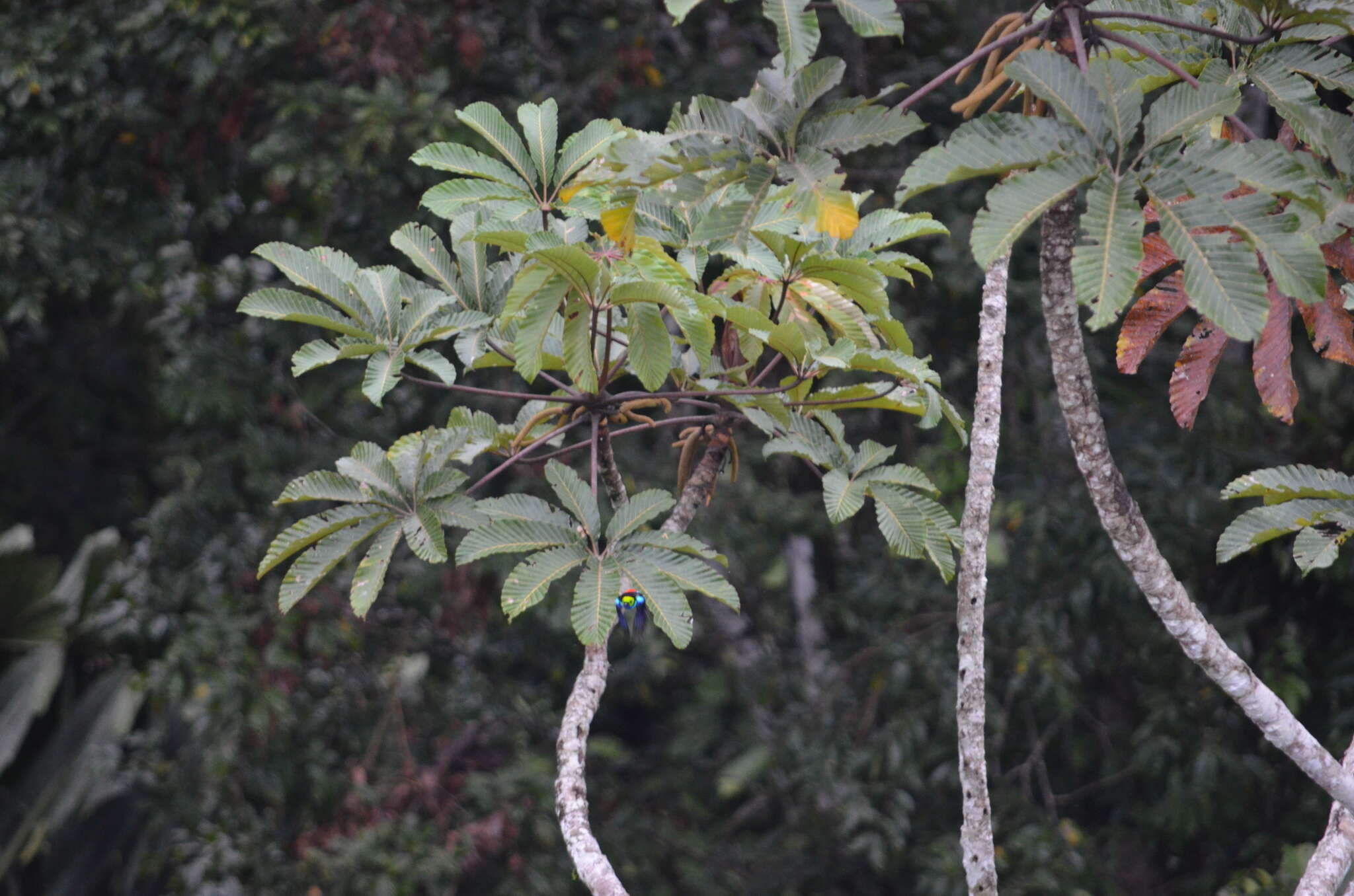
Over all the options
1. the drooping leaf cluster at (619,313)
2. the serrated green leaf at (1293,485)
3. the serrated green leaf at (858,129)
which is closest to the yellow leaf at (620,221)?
the drooping leaf cluster at (619,313)

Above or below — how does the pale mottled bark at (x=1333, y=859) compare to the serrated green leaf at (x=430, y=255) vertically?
below

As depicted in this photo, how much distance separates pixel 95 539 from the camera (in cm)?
397

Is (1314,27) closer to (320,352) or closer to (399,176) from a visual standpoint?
(320,352)

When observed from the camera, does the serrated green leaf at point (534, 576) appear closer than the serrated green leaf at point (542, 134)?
Yes

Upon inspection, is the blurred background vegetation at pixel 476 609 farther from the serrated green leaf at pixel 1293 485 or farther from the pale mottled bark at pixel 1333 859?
the serrated green leaf at pixel 1293 485

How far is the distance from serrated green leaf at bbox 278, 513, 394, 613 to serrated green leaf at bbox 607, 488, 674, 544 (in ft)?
0.85

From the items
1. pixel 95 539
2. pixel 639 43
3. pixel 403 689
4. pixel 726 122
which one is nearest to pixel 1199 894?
pixel 403 689

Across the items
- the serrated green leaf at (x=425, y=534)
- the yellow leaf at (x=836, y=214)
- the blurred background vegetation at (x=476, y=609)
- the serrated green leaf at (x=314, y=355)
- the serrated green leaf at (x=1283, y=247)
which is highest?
the yellow leaf at (x=836, y=214)

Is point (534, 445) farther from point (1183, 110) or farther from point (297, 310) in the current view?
point (1183, 110)

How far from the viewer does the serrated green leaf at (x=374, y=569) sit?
54.1 inches

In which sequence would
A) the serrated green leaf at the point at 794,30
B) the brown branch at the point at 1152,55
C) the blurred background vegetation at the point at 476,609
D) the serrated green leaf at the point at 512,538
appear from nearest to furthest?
the serrated green leaf at the point at 794,30, the brown branch at the point at 1152,55, the serrated green leaf at the point at 512,538, the blurred background vegetation at the point at 476,609

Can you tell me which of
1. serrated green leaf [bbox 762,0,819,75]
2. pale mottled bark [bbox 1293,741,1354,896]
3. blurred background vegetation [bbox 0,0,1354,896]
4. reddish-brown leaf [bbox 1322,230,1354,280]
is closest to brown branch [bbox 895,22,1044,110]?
serrated green leaf [bbox 762,0,819,75]

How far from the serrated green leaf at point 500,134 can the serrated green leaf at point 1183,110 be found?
28.7 inches

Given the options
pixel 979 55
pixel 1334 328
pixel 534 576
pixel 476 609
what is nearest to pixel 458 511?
pixel 534 576
